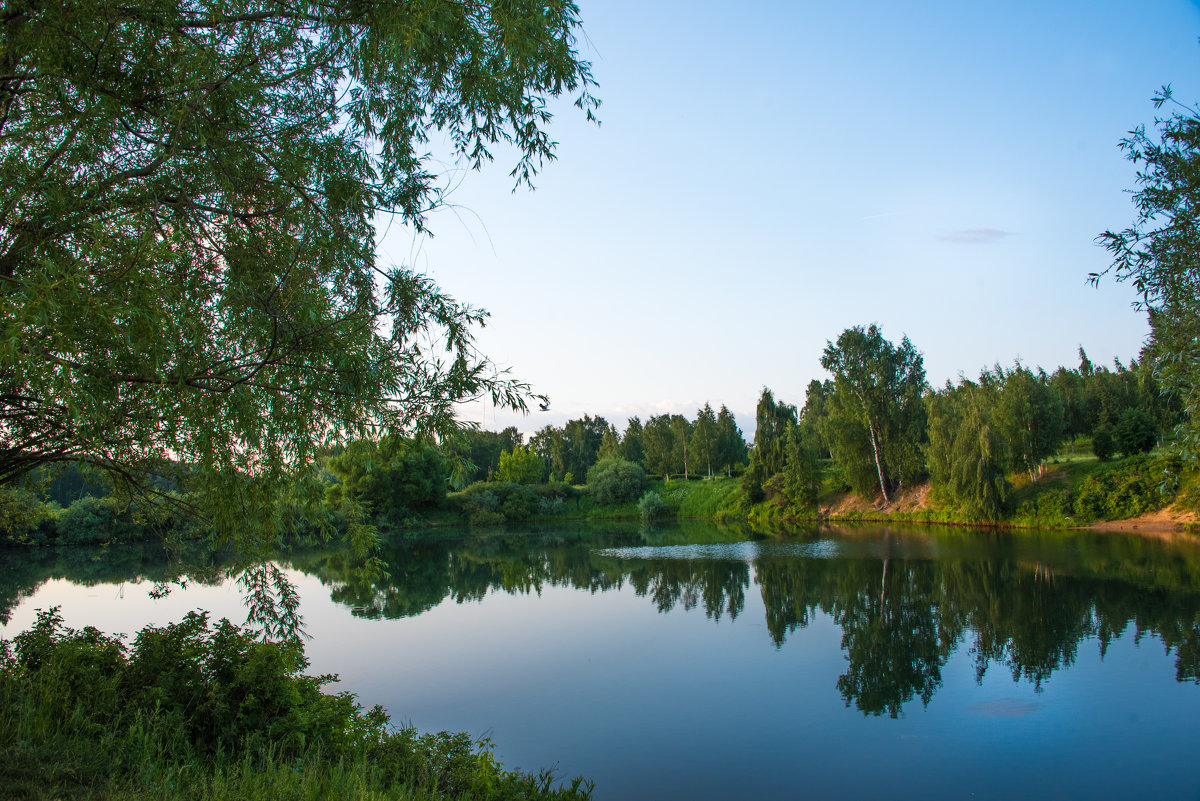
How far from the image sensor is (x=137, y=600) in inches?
731

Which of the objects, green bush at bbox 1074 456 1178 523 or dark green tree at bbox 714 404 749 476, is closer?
green bush at bbox 1074 456 1178 523

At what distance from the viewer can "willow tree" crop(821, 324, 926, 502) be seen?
3881 cm

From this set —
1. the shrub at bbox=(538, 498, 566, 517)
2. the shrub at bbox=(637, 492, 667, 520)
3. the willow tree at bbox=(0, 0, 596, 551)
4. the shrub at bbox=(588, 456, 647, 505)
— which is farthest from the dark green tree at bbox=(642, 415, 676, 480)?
the willow tree at bbox=(0, 0, 596, 551)

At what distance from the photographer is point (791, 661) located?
11.9 metres

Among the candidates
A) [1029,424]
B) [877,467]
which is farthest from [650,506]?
[1029,424]

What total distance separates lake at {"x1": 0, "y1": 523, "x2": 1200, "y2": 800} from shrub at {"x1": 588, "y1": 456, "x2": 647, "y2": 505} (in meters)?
31.9

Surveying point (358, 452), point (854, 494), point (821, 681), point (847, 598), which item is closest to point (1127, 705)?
point (821, 681)

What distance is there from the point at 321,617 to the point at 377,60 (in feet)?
51.6

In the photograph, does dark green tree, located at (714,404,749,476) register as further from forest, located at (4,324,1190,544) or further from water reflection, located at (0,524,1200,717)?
water reflection, located at (0,524,1200,717)

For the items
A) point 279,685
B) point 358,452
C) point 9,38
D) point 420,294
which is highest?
point 9,38

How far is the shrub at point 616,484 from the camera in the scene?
5659cm

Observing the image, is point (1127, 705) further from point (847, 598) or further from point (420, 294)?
point (420, 294)

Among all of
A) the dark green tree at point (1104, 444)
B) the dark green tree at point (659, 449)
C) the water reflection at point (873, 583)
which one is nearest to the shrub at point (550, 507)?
the dark green tree at point (659, 449)

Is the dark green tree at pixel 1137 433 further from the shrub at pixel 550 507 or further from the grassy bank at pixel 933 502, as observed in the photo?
the shrub at pixel 550 507
